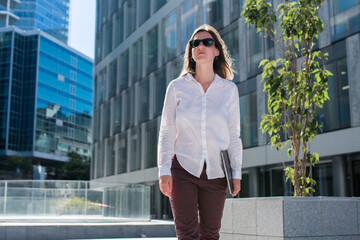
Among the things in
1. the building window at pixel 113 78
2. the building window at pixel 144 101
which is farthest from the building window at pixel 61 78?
the building window at pixel 144 101

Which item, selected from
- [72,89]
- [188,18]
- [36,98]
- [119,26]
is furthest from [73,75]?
[188,18]

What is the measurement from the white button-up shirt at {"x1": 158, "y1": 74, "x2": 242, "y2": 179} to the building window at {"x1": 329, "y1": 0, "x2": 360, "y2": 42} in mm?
12821

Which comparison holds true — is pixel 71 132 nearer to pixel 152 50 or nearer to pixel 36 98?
pixel 36 98

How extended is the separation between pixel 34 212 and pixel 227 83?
1425 centimetres

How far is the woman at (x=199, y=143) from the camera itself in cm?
291

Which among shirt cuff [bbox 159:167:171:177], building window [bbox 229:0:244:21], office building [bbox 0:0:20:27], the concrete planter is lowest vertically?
the concrete planter

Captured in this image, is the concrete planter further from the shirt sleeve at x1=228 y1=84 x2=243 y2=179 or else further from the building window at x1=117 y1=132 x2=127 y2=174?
the building window at x1=117 y1=132 x2=127 y2=174

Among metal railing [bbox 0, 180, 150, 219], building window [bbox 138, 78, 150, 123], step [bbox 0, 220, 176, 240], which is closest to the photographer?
step [bbox 0, 220, 176, 240]

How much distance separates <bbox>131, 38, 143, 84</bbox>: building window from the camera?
31.2 meters

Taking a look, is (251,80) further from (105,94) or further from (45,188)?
(105,94)

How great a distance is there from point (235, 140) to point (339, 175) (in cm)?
1376

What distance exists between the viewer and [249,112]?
1891 centimetres

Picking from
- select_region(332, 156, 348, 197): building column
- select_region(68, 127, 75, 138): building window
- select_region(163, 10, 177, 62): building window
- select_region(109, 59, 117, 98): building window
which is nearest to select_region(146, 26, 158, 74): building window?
select_region(163, 10, 177, 62): building window

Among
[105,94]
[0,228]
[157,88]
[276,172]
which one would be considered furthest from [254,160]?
[105,94]
